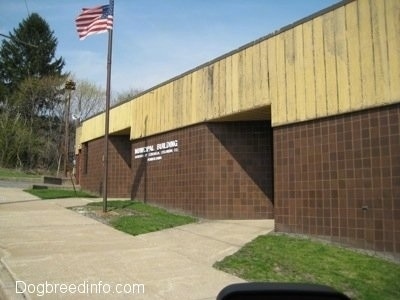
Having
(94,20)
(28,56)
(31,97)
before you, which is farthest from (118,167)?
(28,56)

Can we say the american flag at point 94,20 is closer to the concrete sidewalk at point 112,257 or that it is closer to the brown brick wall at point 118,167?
the concrete sidewalk at point 112,257

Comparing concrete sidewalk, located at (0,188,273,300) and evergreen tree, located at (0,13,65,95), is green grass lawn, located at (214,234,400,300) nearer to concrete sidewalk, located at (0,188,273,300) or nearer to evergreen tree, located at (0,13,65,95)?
concrete sidewalk, located at (0,188,273,300)

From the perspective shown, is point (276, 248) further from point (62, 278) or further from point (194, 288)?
point (62, 278)

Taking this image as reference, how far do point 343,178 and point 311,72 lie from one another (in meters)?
2.64

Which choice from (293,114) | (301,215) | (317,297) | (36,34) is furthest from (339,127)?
(36,34)

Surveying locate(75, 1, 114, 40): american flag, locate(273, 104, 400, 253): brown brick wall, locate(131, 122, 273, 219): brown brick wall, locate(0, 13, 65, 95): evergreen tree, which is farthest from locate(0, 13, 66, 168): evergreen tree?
locate(273, 104, 400, 253): brown brick wall

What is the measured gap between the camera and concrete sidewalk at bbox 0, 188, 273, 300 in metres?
7.58

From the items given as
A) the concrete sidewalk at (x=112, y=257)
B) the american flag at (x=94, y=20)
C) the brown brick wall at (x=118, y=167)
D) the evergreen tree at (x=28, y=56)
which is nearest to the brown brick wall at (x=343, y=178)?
the concrete sidewalk at (x=112, y=257)

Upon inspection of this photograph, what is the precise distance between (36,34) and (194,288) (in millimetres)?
67493

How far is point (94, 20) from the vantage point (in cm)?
1677

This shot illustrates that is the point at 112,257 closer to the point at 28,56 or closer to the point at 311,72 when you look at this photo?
the point at 311,72

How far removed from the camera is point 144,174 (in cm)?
2012

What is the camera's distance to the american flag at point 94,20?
54.2 ft

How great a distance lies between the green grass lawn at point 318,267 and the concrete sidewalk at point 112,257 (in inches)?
20.5
